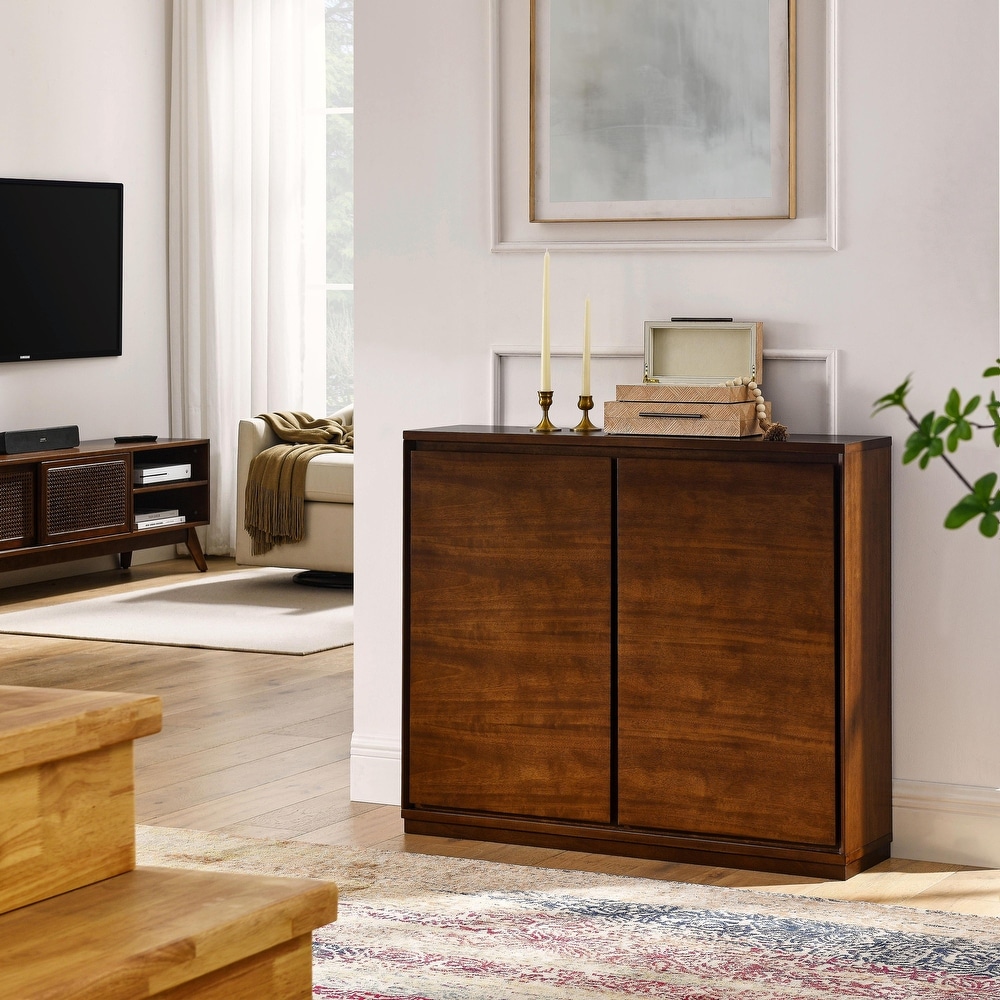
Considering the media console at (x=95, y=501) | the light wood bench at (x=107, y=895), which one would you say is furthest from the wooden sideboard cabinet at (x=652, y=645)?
the media console at (x=95, y=501)

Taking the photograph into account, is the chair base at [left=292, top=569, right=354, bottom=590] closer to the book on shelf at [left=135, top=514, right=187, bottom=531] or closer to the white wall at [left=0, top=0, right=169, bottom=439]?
the book on shelf at [left=135, top=514, right=187, bottom=531]

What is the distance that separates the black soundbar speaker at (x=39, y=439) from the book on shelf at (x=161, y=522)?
0.45 m

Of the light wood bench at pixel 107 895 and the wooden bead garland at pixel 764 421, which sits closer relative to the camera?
the light wood bench at pixel 107 895

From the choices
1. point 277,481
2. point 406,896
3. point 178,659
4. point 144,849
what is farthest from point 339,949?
point 277,481

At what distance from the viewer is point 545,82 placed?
3.39 meters

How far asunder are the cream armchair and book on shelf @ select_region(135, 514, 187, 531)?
19.7 inches

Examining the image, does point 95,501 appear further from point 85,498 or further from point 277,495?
point 277,495

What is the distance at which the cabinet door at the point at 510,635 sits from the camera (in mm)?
3098

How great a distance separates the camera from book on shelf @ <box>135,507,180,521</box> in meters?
6.92

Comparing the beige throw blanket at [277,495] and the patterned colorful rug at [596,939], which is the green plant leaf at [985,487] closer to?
the patterned colorful rug at [596,939]

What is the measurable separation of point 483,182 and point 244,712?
1.70 m

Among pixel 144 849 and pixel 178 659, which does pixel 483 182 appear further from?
pixel 178 659

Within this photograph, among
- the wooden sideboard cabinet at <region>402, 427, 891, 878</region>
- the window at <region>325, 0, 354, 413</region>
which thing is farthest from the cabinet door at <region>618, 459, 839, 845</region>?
the window at <region>325, 0, 354, 413</region>

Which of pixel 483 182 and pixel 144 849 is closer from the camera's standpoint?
pixel 144 849
